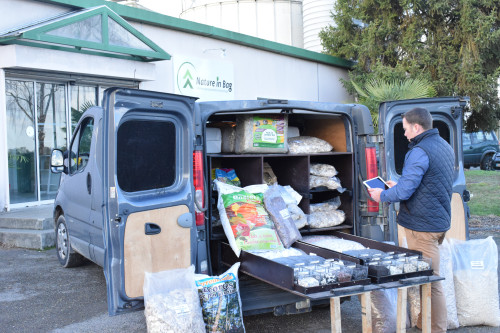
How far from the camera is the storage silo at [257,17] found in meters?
24.3

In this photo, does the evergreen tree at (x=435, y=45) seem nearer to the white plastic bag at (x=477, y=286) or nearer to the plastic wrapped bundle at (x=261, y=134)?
the plastic wrapped bundle at (x=261, y=134)

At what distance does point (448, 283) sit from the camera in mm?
4754

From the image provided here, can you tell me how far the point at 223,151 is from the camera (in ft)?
18.4

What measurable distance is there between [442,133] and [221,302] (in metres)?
3.29

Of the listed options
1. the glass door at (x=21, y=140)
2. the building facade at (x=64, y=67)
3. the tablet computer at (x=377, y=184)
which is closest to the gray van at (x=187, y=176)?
the tablet computer at (x=377, y=184)

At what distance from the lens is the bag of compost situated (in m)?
4.71

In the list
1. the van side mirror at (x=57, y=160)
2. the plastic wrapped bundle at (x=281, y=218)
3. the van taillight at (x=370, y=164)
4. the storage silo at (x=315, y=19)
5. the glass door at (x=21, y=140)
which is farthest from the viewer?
the storage silo at (x=315, y=19)

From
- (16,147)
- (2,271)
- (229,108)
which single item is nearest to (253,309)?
(229,108)

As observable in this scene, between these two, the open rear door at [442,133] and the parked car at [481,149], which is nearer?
the open rear door at [442,133]

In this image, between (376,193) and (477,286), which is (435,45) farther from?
(376,193)

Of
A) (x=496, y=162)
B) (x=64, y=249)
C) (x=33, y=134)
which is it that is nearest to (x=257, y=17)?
(x=496, y=162)

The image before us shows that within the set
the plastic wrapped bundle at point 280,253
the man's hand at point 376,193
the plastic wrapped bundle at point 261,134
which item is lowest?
the plastic wrapped bundle at point 280,253

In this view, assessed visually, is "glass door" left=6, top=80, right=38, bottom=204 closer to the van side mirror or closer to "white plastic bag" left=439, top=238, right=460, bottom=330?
the van side mirror

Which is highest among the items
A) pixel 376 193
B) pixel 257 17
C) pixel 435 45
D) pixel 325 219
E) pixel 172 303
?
pixel 257 17
